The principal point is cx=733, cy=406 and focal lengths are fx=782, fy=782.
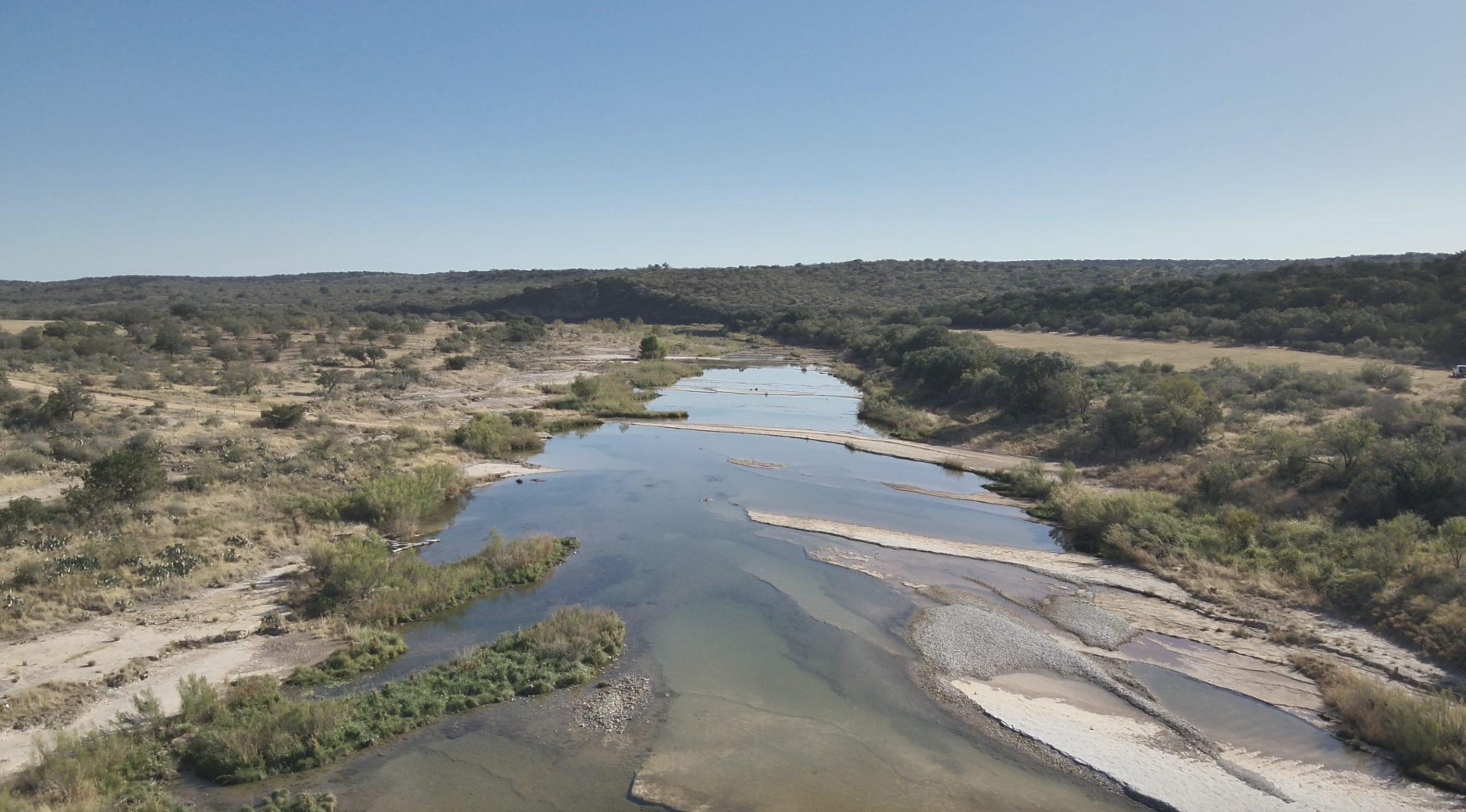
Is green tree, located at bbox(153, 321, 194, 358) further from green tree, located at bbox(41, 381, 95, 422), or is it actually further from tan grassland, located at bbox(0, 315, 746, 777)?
green tree, located at bbox(41, 381, 95, 422)

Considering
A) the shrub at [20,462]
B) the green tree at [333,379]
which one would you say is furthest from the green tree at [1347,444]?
the green tree at [333,379]

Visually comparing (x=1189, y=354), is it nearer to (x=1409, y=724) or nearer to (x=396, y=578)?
(x=1409, y=724)

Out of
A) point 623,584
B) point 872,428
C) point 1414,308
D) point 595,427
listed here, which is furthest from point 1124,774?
point 1414,308

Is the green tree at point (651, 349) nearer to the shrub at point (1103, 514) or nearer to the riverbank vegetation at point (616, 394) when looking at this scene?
the riverbank vegetation at point (616, 394)

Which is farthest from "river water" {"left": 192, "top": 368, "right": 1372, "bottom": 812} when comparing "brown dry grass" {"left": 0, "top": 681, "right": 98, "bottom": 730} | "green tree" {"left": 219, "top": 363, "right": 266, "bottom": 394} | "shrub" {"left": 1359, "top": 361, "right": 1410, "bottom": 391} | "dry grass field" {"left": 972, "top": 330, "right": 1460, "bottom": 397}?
"dry grass field" {"left": 972, "top": 330, "right": 1460, "bottom": 397}

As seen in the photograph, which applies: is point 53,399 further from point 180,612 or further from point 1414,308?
point 1414,308

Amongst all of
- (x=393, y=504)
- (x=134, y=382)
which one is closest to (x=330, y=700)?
(x=393, y=504)

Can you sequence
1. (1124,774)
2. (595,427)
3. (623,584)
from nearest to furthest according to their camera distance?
1. (1124,774)
2. (623,584)
3. (595,427)
